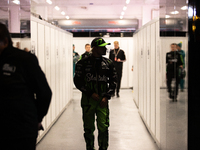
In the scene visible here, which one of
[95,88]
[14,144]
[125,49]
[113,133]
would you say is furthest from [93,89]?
[125,49]

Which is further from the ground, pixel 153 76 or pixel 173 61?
pixel 173 61

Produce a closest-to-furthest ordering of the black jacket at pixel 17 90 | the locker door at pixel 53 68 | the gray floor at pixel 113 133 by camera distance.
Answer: the black jacket at pixel 17 90, the gray floor at pixel 113 133, the locker door at pixel 53 68

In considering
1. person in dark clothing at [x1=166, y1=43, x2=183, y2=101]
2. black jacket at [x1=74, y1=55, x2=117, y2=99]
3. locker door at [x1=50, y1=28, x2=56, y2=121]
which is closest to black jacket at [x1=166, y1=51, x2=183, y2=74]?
person in dark clothing at [x1=166, y1=43, x2=183, y2=101]

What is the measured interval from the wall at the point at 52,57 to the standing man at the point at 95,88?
1.05 metres

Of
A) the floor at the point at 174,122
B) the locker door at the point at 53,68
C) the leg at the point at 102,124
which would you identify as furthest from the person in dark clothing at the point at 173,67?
the locker door at the point at 53,68

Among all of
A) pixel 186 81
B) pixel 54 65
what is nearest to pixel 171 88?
pixel 186 81

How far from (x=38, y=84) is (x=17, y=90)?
0.13m

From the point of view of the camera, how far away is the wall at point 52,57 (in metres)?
4.50

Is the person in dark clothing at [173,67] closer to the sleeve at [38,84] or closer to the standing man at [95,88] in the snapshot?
the standing man at [95,88]

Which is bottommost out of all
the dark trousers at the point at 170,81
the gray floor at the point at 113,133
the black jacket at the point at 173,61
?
the gray floor at the point at 113,133

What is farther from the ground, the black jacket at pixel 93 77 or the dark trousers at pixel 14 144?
the black jacket at pixel 93 77

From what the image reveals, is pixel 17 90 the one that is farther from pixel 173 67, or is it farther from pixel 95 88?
pixel 173 67

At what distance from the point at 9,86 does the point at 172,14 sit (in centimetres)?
216

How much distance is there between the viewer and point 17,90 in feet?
5.80
